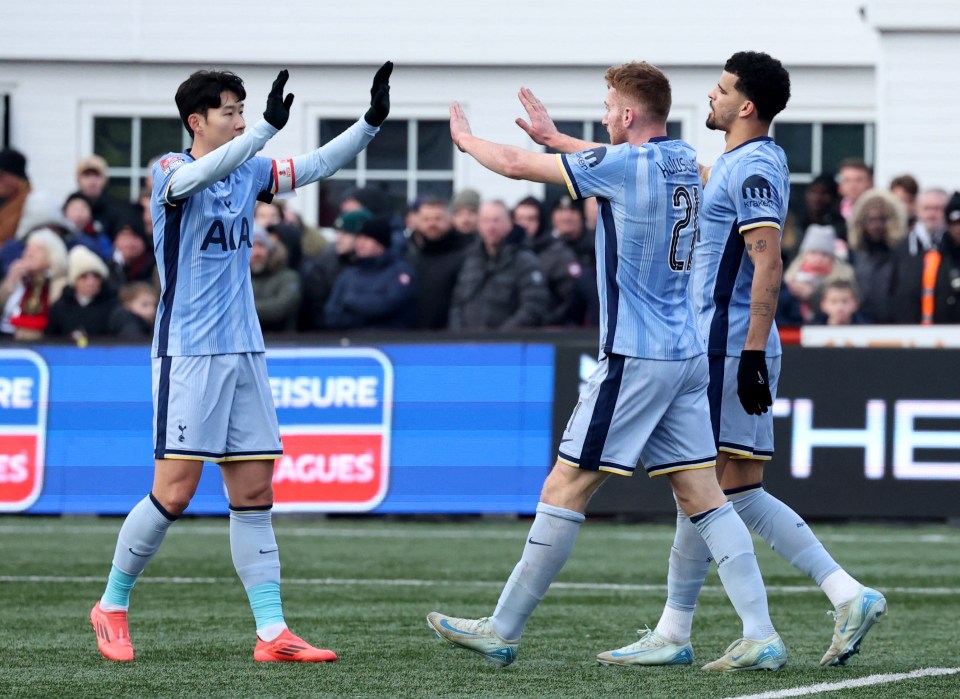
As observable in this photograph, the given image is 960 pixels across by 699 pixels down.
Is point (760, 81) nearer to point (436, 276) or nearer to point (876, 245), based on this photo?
point (876, 245)

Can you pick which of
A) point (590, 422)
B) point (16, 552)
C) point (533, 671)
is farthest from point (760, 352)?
point (16, 552)

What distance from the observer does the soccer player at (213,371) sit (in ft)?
22.7

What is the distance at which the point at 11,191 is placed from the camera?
17625 mm

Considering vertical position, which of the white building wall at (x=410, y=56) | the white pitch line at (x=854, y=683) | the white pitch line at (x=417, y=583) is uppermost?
the white building wall at (x=410, y=56)

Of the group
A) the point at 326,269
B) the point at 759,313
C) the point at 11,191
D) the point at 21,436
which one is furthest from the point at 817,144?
the point at 759,313

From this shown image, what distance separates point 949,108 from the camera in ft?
64.9

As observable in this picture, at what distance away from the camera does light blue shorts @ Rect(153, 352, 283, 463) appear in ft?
22.6

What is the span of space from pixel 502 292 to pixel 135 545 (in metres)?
7.61

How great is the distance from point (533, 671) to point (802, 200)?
589 inches

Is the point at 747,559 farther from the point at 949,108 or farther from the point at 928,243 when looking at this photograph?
the point at 949,108

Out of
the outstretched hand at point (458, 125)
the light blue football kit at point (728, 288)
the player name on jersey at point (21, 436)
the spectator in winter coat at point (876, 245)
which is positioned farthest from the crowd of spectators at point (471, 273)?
the outstretched hand at point (458, 125)

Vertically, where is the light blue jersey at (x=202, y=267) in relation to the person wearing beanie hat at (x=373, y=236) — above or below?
below

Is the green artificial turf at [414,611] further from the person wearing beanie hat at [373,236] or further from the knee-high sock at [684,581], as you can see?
the person wearing beanie hat at [373,236]

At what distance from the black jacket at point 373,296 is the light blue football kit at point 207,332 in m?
7.38
